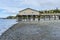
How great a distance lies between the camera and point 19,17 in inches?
2810

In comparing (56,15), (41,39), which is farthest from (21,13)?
(41,39)

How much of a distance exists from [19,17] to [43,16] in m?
11.0

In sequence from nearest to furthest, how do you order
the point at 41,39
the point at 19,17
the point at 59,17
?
the point at 41,39 → the point at 19,17 → the point at 59,17

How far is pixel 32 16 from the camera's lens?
7362 cm

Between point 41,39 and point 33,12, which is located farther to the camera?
point 33,12

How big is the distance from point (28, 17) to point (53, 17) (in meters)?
11.3

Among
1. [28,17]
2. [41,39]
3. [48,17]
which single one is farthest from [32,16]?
[41,39]

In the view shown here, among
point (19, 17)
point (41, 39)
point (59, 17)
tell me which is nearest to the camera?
point (41, 39)

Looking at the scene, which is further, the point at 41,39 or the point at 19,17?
the point at 19,17

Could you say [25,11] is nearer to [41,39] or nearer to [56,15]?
[56,15]

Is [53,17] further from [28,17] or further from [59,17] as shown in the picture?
[28,17]

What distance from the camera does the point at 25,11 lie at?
246 ft

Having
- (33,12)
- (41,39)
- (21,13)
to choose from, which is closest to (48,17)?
(33,12)

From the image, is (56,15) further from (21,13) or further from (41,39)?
(41,39)
